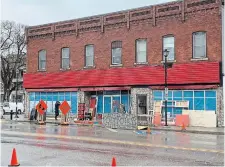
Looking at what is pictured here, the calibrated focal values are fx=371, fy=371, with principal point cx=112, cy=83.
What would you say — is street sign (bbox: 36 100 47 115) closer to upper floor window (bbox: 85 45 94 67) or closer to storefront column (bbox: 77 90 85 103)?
storefront column (bbox: 77 90 85 103)

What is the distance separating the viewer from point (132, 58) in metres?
29.7

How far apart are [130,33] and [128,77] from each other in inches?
141

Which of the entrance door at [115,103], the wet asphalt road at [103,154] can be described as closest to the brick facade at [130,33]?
the entrance door at [115,103]

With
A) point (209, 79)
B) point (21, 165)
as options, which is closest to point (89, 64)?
point (209, 79)

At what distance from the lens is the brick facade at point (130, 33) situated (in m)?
26.2

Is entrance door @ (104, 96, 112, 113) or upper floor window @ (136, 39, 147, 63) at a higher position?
upper floor window @ (136, 39, 147, 63)

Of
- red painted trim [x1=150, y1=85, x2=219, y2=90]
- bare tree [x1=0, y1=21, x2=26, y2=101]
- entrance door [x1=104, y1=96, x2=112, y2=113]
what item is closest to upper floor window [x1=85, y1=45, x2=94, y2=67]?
entrance door [x1=104, y1=96, x2=112, y2=113]

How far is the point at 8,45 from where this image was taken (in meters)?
60.8

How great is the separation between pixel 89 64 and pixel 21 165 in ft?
74.5

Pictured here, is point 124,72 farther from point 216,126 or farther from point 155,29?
point 216,126

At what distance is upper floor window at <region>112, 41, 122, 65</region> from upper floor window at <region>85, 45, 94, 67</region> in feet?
7.32

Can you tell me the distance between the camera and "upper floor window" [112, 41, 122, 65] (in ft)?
100

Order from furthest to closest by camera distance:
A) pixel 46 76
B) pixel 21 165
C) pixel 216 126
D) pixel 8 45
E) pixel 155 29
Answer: pixel 8 45
pixel 46 76
pixel 155 29
pixel 216 126
pixel 21 165

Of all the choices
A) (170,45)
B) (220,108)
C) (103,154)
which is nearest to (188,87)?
(220,108)
